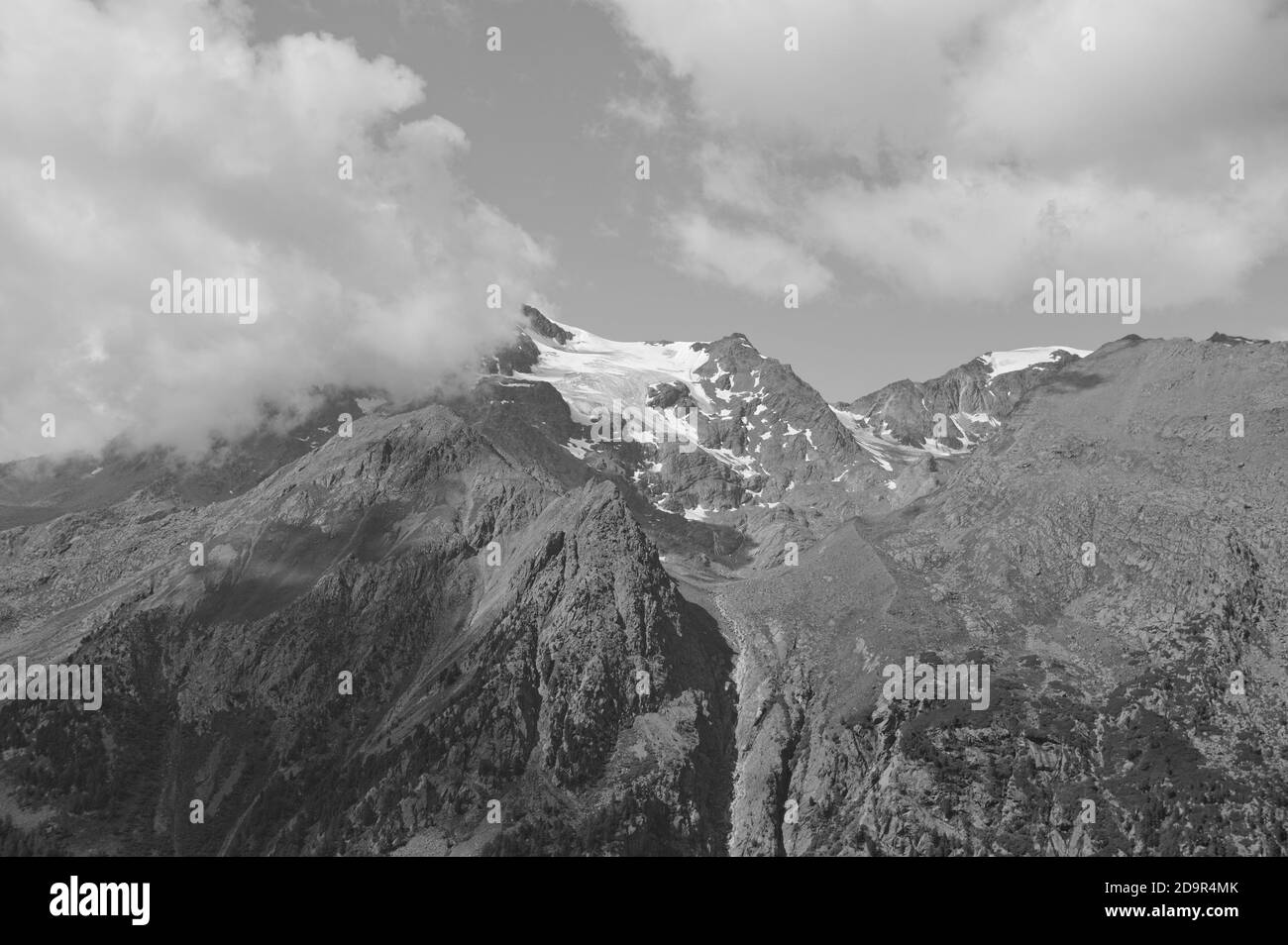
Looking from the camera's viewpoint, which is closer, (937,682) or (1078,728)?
(1078,728)
